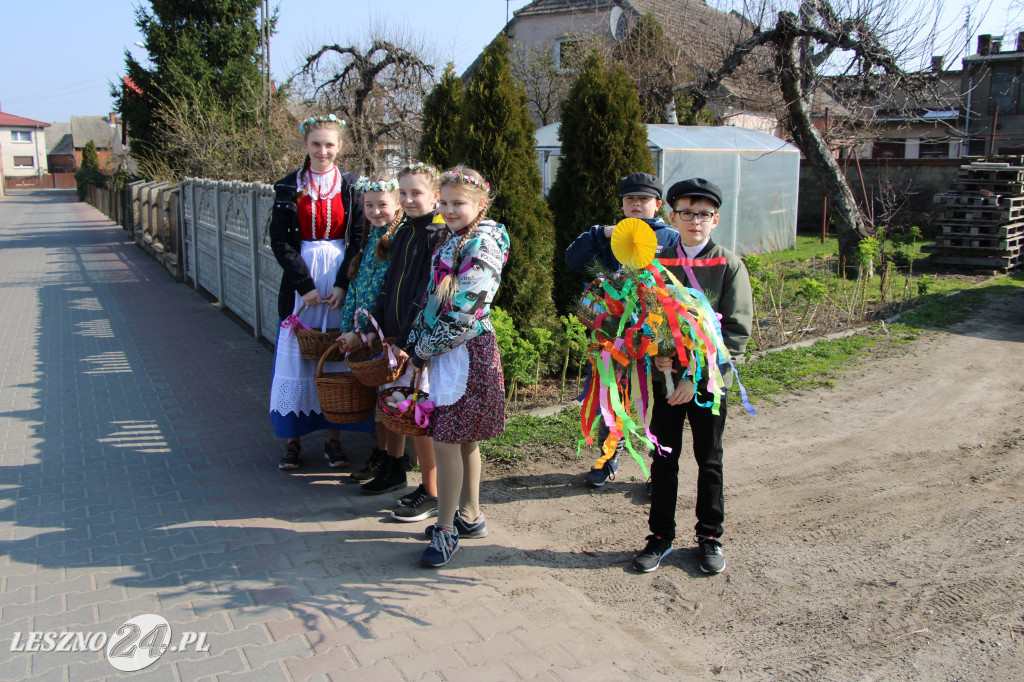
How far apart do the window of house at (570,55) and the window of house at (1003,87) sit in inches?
741

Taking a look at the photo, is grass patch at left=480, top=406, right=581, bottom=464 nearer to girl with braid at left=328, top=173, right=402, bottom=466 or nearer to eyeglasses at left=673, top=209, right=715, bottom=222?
girl with braid at left=328, top=173, right=402, bottom=466

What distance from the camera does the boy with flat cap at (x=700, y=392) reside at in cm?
348

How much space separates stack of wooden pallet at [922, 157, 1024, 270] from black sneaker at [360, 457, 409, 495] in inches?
461

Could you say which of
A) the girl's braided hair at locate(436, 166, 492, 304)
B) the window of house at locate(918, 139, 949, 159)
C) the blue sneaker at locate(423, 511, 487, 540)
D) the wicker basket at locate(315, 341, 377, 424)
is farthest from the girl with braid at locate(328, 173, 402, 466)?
the window of house at locate(918, 139, 949, 159)

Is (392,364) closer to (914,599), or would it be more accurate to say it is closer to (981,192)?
(914,599)

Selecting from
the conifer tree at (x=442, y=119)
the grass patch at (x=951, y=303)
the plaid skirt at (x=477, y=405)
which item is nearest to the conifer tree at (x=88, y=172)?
the conifer tree at (x=442, y=119)

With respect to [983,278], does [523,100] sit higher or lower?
higher

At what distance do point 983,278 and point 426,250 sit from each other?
11.4 m

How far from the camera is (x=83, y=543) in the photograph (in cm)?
391

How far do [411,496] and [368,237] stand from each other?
5.18ft

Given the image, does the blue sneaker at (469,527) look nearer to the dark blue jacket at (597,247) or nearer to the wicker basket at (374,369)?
the wicker basket at (374,369)

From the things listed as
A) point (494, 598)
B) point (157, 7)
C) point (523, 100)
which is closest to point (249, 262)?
point (523, 100)

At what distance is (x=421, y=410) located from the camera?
382 centimetres

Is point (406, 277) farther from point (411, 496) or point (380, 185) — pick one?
point (411, 496)
